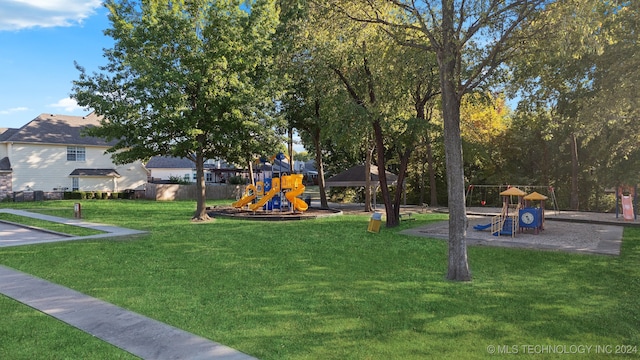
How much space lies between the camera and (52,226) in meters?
17.4

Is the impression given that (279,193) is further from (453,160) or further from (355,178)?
(453,160)

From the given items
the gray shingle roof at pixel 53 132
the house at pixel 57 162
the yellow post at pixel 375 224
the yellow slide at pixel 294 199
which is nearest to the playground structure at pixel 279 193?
the yellow slide at pixel 294 199

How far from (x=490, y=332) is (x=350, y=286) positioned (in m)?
2.92

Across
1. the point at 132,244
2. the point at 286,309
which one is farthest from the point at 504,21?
the point at 132,244

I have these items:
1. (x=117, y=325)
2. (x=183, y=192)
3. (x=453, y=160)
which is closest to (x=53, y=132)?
(x=183, y=192)

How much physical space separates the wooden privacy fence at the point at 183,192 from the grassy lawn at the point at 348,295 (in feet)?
90.9

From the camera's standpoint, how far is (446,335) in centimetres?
543

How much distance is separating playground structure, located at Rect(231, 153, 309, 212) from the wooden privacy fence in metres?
15.7

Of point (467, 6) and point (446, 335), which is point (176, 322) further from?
point (467, 6)

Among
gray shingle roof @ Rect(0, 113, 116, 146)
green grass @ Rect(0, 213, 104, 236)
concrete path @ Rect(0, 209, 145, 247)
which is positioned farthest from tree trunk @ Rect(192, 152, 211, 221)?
gray shingle roof @ Rect(0, 113, 116, 146)

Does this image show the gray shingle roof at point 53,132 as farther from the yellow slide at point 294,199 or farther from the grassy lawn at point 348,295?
the grassy lawn at point 348,295

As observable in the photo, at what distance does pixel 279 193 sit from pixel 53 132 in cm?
2707

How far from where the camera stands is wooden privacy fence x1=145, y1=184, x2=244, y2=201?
39.9 m

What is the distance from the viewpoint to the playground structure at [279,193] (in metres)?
23.0
